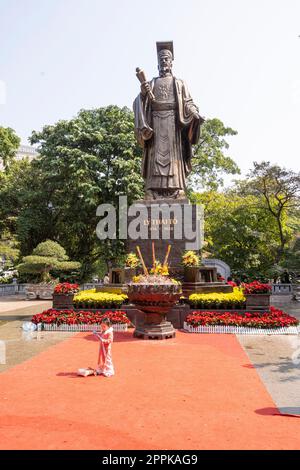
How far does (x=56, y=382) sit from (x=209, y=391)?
2.78m

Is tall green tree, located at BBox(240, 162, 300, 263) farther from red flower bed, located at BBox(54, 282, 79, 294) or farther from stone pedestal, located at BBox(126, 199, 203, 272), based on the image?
red flower bed, located at BBox(54, 282, 79, 294)

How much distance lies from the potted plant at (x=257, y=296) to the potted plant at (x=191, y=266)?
93.8 inches

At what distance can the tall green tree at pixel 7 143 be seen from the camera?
2811 cm

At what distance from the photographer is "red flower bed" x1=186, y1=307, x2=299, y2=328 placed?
1295 cm

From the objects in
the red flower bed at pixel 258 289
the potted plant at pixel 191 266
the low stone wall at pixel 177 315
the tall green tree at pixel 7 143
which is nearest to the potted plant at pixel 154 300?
the low stone wall at pixel 177 315

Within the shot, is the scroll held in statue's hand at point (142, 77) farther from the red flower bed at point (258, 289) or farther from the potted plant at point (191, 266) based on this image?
the red flower bed at point (258, 289)

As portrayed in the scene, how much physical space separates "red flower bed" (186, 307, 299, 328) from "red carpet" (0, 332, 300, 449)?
3278 mm

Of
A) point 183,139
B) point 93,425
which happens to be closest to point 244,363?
point 93,425

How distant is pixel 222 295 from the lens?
1465 centimetres

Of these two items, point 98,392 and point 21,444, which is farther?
point 98,392

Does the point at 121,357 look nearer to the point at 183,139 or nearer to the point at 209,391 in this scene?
the point at 209,391

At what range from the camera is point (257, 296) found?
14.0 meters

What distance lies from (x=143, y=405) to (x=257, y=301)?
873 centimetres

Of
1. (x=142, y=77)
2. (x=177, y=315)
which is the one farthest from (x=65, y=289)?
(x=142, y=77)
